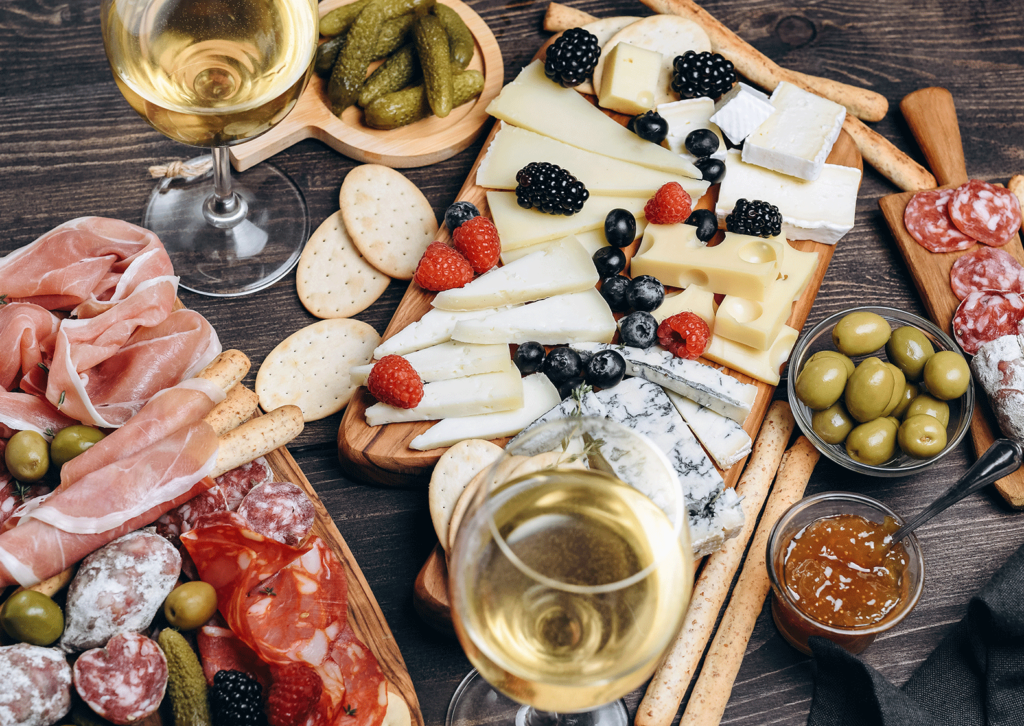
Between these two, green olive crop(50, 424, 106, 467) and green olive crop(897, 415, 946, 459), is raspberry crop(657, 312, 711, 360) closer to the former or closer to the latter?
green olive crop(897, 415, 946, 459)

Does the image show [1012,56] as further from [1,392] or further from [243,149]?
[1,392]

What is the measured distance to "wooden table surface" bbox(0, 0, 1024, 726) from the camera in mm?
1560

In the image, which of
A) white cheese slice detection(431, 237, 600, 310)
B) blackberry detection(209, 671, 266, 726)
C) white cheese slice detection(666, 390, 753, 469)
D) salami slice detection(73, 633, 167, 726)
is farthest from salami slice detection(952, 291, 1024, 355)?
salami slice detection(73, 633, 167, 726)

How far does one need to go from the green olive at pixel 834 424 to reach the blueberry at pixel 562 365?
1.50 ft

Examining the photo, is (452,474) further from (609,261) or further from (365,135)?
(365,135)

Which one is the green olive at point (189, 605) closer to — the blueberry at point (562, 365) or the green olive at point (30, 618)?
the green olive at point (30, 618)

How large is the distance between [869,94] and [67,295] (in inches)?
67.3

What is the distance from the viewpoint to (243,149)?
1801mm

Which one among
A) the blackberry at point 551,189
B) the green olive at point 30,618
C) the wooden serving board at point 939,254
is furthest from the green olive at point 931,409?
the green olive at point 30,618

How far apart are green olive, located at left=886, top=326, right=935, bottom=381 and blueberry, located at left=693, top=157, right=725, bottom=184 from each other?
1.51ft

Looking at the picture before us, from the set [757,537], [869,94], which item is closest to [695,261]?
[757,537]

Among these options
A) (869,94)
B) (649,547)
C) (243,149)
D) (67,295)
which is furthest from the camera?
(869,94)

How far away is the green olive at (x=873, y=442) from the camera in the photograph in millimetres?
1571

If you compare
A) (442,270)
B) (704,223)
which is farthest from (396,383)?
(704,223)
